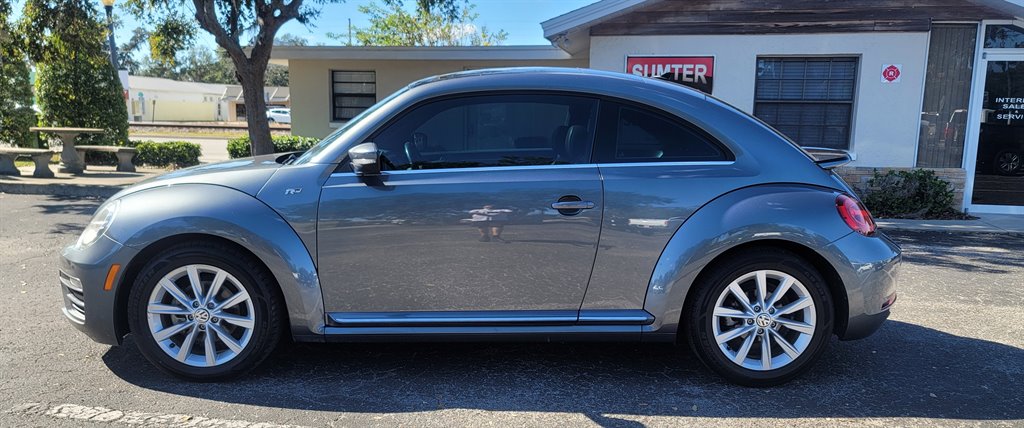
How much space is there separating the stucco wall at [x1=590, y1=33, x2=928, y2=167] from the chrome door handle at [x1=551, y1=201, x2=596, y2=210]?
7514 millimetres

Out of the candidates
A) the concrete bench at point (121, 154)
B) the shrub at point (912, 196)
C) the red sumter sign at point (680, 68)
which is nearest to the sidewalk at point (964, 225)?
the shrub at point (912, 196)

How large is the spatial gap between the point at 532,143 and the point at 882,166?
27.4 feet

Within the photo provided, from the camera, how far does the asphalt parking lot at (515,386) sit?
10.6ft

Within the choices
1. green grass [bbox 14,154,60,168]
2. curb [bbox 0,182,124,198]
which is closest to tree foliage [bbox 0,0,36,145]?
green grass [bbox 14,154,60,168]

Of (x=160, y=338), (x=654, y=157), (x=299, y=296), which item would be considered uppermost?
(x=654, y=157)

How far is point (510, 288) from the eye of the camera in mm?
3471

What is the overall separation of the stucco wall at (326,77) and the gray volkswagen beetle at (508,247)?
11540 millimetres

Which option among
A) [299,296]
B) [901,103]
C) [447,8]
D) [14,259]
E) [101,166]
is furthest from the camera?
[101,166]

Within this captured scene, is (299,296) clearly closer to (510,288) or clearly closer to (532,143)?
(510,288)

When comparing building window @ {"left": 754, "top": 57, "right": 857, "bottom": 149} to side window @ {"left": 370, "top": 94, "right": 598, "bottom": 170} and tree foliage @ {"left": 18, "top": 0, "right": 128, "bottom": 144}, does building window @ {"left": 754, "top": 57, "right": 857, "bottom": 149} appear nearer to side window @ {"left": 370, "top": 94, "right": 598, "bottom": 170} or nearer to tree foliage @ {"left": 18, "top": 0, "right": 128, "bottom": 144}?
side window @ {"left": 370, "top": 94, "right": 598, "bottom": 170}

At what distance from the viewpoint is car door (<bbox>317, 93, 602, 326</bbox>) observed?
11.1 feet

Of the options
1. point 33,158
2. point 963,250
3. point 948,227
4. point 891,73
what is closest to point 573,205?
point 963,250

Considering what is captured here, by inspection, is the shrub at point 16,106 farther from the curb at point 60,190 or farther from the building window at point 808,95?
the building window at point 808,95

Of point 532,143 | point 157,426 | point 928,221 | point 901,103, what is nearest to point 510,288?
point 532,143
